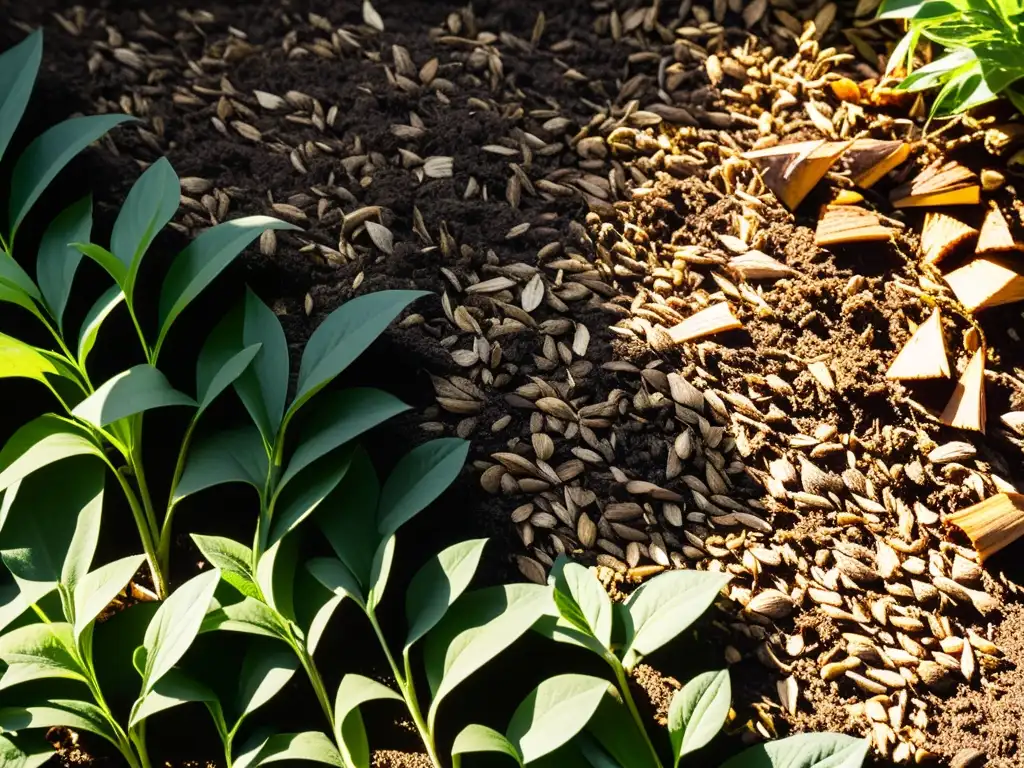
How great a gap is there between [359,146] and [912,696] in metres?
1.26

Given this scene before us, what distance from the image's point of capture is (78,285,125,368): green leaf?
139cm

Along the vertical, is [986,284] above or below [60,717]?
above

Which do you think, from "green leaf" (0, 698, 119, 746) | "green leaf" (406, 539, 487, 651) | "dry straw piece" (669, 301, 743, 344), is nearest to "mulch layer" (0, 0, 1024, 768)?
"dry straw piece" (669, 301, 743, 344)

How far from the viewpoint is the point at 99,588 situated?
132 cm

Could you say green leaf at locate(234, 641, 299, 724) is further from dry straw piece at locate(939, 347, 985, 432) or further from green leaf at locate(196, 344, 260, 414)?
dry straw piece at locate(939, 347, 985, 432)

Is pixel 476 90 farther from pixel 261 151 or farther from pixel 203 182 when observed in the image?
pixel 203 182

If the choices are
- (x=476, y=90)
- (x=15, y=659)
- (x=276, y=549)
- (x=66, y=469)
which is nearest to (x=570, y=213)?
(x=476, y=90)

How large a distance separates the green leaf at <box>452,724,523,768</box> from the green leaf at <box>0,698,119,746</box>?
1.48 ft

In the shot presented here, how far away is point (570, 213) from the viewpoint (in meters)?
1.71

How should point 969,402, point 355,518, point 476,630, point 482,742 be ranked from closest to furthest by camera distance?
point 482,742 < point 476,630 < point 355,518 < point 969,402

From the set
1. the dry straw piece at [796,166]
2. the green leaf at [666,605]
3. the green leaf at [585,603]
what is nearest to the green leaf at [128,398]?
the green leaf at [585,603]

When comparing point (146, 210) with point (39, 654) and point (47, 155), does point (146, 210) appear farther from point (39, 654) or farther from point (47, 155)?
point (39, 654)

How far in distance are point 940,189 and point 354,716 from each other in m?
1.27

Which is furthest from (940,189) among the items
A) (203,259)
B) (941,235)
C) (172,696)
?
(172,696)
